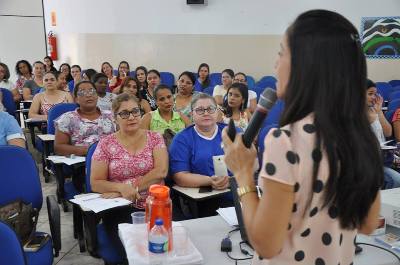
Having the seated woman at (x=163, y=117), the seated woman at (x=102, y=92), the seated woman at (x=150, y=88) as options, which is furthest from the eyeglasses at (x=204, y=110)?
the seated woman at (x=150, y=88)

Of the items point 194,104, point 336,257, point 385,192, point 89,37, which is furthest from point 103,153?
point 89,37

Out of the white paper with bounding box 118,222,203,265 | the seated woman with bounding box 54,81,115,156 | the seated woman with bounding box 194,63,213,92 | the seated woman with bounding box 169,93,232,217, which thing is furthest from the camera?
the seated woman with bounding box 194,63,213,92

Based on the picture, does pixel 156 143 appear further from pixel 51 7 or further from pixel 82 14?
pixel 51 7

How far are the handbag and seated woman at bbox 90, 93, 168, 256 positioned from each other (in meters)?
Result: 0.44

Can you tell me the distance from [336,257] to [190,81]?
444 cm

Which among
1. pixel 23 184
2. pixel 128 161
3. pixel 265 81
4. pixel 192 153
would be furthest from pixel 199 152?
pixel 265 81

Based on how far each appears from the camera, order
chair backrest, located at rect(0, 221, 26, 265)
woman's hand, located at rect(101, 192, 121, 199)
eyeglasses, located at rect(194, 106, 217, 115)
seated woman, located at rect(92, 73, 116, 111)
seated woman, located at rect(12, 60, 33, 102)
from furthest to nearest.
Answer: seated woman, located at rect(12, 60, 33, 102), seated woman, located at rect(92, 73, 116, 111), eyeglasses, located at rect(194, 106, 217, 115), woman's hand, located at rect(101, 192, 121, 199), chair backrest, located at rect(0, 221, 26, 265)

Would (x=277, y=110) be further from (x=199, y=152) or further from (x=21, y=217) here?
(x=21, y=217)

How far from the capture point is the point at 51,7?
10797mm

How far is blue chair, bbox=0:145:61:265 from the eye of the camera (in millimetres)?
2223

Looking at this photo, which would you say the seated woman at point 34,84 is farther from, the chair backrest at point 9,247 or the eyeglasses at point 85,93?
the chair backrest at point 9,247

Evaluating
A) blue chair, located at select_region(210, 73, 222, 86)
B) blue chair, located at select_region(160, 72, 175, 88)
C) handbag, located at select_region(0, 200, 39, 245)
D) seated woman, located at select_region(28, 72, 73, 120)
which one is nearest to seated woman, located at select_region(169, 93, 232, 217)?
handbag, located at select_region(0, 200, 39, 245)

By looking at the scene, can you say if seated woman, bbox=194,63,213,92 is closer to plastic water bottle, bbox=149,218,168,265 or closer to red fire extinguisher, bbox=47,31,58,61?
red fire extinguisher, bbox=47,31,58,61

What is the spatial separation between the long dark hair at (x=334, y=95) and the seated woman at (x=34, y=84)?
6656 millimetres
